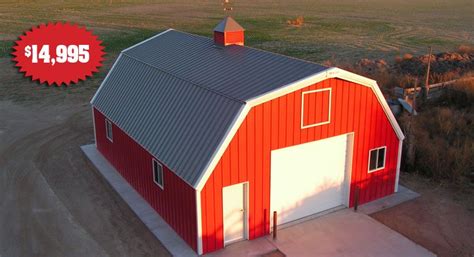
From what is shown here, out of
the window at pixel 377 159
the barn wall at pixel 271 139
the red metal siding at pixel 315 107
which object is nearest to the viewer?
the barn wall at pixel 271 139

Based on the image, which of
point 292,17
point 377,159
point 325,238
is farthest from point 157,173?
point 292,17

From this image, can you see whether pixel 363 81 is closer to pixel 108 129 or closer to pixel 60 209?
pixel 108 129

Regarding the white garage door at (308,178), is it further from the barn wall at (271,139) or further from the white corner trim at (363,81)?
the white corner trim at (363,81)

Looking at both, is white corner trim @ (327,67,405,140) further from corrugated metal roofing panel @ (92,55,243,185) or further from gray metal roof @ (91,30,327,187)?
corrugated metal roofing panel @ (92,55,243,185)

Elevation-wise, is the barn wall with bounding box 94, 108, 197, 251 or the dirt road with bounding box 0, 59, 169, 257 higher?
the barn wall with bounding box 94, 108, 197, 251

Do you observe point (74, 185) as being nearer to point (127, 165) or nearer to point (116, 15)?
point (127, 165)

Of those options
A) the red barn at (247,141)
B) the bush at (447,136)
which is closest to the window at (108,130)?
the red barn at (247,141)

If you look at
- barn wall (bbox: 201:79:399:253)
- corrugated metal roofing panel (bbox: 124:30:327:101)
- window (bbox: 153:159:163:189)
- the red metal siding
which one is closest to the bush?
barn wall (bbox: 201:79:399:253)

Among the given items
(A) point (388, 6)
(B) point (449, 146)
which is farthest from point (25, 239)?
(A) point (388, 6)
